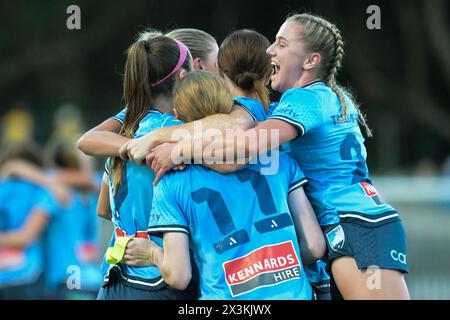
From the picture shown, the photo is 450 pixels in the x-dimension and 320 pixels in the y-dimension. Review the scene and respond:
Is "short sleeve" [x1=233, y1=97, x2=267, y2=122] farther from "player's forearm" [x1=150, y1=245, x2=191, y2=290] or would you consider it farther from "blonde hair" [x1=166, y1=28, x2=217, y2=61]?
"player's forearm" [x1=150, y1=245, x2=191, y2=290]

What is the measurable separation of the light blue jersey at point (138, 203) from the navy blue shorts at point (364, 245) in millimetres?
759

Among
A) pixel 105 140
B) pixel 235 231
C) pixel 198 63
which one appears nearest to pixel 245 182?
pixel 235 231

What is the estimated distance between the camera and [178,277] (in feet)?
12.5

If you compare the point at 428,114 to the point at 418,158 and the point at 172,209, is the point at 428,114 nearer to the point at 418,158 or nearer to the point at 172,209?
the point at 418,158

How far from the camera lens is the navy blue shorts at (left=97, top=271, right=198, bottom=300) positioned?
4.10 metres

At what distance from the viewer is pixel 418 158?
62.5 feet

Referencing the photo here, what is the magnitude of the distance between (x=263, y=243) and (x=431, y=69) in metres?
20.2

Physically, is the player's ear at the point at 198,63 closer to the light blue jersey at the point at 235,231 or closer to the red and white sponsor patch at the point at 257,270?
the light blue jersey at the point at 235,231

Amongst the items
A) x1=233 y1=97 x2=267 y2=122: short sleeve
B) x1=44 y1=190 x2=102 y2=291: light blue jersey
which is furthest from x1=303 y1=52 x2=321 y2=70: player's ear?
x1=44 y1=190 x2=102 y2=291: light blue jersey

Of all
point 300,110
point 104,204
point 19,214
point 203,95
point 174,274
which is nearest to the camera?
point 174,274

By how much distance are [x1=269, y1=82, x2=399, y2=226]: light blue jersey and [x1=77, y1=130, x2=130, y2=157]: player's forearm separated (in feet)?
2.49

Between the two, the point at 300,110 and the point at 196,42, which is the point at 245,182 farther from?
the point at 196,42

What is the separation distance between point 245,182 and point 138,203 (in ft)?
1.84
